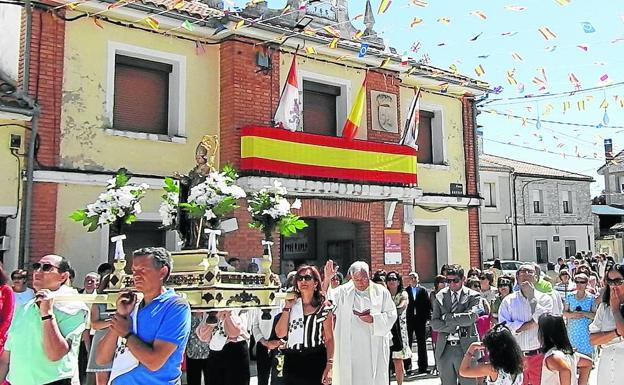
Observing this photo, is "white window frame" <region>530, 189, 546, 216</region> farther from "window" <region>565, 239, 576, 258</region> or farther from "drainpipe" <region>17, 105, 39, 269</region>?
"drainpipe" <region>17, 105, 39, 269</region>

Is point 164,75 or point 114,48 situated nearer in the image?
point 114,48

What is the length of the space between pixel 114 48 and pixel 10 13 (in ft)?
7.14

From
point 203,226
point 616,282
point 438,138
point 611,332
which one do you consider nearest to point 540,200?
point 438,138

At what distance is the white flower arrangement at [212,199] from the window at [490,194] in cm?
2892

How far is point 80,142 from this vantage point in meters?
11.5

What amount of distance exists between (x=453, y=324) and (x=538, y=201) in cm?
2990

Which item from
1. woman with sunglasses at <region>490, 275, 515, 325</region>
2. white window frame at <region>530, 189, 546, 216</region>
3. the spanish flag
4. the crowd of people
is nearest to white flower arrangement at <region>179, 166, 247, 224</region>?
the crowd of people

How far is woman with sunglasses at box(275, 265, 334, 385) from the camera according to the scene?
619 centimetres

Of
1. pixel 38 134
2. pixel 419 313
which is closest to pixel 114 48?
pixel 38 134

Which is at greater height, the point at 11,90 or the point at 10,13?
the point at 10,13

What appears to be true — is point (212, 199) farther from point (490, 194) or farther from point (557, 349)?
point (490, 194)

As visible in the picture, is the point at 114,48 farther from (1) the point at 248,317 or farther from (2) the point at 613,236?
(2) the point at 613,236

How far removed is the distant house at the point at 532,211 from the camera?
3397 cm

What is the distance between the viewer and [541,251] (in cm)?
3622
